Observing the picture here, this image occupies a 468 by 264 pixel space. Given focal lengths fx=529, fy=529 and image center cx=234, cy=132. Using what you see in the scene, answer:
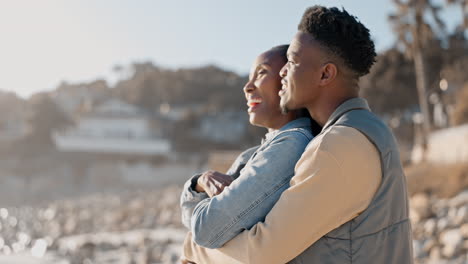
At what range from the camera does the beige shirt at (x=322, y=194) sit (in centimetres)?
157

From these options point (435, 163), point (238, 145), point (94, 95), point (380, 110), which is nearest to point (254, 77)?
point (435, 163)

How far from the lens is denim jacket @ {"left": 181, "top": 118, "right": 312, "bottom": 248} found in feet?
5.74

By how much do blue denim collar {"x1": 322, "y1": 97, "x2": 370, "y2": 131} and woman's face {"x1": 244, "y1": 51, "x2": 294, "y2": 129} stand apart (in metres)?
0.38

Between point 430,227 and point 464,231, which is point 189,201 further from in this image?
point 430,227

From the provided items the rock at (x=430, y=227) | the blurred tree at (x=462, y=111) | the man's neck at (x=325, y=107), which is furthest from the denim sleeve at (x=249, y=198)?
the blurred tree at (x=462, y=111)

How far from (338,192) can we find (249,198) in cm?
31

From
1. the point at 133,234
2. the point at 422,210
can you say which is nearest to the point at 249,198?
the point at 422,210

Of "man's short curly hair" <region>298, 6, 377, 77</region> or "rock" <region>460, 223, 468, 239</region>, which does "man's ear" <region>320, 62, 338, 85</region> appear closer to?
"man's short curly hair" <region>298, 6, 377, 77</region>

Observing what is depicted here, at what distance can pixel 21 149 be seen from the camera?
40188 mm

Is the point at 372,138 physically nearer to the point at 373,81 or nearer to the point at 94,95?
the point at 373,81

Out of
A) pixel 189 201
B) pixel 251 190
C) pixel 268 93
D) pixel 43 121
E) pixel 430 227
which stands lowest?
pixel 251 190

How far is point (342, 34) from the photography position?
179cm

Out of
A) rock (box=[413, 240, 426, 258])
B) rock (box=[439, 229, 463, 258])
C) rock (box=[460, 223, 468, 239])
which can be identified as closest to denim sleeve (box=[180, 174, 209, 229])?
rock (box=[439, 229, 463, 258])

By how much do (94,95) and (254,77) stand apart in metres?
64.0
